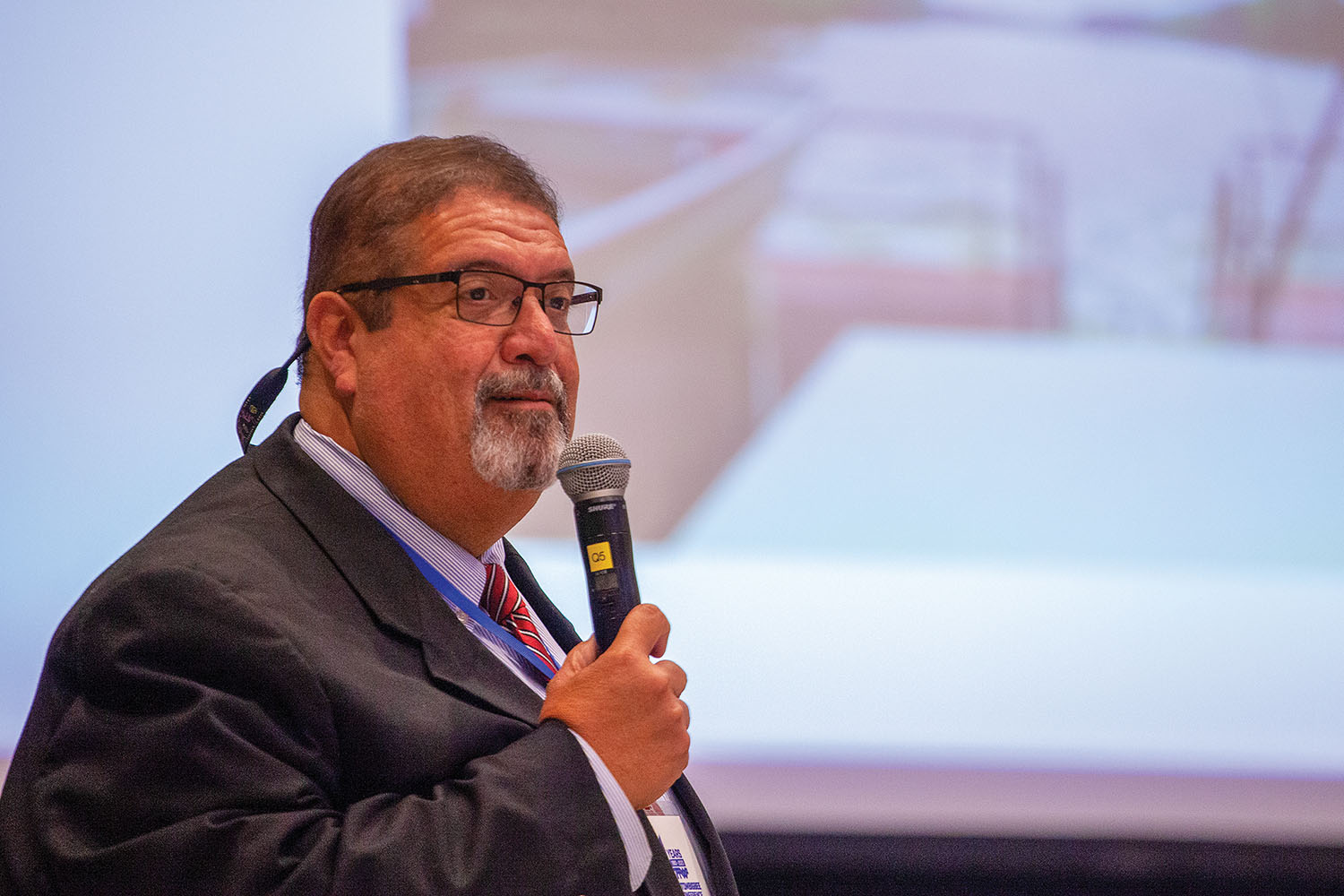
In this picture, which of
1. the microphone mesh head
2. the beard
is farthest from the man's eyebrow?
the microphone mesh head

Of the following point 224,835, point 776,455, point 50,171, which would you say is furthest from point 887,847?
point 50,171

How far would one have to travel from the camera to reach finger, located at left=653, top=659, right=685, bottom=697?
1265 mm

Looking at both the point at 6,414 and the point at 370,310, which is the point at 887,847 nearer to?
the point at 370,310

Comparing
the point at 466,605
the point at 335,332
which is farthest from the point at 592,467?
the point at 335,332

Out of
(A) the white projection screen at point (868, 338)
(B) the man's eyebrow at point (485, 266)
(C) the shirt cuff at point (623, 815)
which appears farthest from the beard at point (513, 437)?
(A) the white projection screen at point (868, 338)

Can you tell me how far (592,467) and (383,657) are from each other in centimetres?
34

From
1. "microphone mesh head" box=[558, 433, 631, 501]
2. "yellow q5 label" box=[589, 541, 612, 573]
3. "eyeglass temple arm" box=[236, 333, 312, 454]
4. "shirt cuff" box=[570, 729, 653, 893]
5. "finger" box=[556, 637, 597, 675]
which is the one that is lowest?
"shirt cuff" box=[570, 729, 653, 893]

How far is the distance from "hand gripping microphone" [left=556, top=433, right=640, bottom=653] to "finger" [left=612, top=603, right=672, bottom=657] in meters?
0.02

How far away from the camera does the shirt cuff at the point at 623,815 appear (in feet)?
3.88

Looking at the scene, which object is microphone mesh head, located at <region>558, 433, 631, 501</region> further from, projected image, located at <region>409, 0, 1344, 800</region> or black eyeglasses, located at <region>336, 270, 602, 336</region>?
projected image, located at <region>409, 0, 1344, 800</region>

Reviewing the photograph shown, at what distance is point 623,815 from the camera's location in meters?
1.19

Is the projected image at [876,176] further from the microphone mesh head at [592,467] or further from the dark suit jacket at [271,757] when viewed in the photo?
the dark suit jacket at [271,757]

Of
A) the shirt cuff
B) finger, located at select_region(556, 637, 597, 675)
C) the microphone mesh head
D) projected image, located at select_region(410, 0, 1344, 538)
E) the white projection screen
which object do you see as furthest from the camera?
projected image, located at select_region(410, 0, 1344, 538)

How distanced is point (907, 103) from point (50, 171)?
218cm
